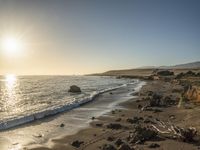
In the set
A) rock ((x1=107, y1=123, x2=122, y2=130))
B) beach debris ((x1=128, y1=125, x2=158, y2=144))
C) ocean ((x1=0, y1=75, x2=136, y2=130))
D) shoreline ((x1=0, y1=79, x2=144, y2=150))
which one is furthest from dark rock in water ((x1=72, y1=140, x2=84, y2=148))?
ocean ((x1=0, y1=75, x2=136, y2=130))

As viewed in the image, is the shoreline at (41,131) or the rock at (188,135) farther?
the shoreline at (41,131)

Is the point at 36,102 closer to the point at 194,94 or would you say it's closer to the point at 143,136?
the point at 194,94

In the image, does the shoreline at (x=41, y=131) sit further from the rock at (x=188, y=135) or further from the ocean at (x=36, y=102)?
the rock at (x=188, y=135)

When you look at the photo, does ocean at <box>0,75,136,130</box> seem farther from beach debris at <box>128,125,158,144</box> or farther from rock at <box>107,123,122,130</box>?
beach debris at <box>128,125,158,144</box>

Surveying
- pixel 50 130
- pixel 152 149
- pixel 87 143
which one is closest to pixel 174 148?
pixel 152 149

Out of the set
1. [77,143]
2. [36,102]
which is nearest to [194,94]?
[77,143]

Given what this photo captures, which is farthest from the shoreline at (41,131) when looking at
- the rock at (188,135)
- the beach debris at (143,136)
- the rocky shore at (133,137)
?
the rock at (188,135)

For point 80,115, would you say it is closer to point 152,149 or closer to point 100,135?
point 100,135

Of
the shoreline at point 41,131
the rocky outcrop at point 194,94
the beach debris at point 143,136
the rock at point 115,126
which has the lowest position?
the shoreline at point 41,131

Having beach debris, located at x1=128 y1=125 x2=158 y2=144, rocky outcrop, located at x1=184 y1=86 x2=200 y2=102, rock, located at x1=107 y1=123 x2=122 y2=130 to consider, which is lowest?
rock, located at x1=107 y1=123 x2=122 y2=130

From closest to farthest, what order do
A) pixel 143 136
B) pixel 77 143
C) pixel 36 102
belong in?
pixel 143 136 → pixel 77 143 → pixel 36 102

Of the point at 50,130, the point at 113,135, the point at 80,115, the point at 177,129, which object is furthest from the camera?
the point at 80,115
